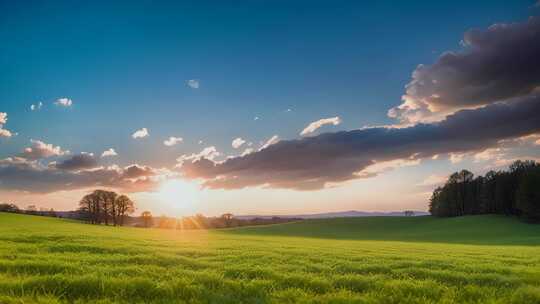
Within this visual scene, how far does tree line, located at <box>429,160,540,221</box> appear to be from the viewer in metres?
84.3

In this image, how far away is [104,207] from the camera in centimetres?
11556

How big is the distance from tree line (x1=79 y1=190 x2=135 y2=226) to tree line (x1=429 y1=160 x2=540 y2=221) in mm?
107196

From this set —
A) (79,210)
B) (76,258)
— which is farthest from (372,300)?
(79,210)

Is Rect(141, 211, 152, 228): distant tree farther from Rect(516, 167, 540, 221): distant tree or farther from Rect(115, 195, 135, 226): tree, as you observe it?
Rect(516, 167, 540, 221): distant tree

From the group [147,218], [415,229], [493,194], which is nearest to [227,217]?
[147,218]

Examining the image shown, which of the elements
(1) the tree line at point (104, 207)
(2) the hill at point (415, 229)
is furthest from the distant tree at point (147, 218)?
(2) the hill at point (415, 229)

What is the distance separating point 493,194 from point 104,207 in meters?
123

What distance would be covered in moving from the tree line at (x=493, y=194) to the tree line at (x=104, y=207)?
10720 centimetres

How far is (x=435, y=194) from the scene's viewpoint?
410ft

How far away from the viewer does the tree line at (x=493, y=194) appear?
8431 cm

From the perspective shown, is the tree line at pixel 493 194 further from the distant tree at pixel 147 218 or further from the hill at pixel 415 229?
the distant tree at pixel 147 218

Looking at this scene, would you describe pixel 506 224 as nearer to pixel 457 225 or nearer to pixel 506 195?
pixel 457 225

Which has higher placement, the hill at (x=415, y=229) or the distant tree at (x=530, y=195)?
the distant tree at (x=530, y=195)

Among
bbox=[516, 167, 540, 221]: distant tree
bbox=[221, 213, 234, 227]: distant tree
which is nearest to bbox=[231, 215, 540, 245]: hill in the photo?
bbox=[516, 167, 540, 221]: distant tree
